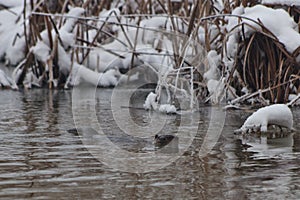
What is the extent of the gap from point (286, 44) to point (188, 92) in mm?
737

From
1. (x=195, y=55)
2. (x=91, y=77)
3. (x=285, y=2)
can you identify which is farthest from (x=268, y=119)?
(x=91, y=77)

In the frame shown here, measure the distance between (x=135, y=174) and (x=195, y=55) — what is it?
2474 mm

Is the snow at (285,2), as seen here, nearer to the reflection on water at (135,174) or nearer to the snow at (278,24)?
the snow at (278,24)

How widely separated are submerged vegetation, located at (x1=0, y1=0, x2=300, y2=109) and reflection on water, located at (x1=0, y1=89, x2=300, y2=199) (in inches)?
29.3

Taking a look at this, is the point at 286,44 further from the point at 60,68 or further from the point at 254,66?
the point at 60,68

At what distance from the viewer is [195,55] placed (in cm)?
498

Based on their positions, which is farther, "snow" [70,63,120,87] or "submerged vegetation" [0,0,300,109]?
"snow" [70,63,120,87]

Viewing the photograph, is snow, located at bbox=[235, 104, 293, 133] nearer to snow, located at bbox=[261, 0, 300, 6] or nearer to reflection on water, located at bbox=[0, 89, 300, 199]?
reflection on water, located at bbox=[0, 89, 300, 199]

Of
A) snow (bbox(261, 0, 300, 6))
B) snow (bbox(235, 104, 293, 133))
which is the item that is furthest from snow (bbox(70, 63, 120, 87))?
snow (bbox(235, 104, 293, 133))

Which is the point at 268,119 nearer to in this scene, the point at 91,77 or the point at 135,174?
the point at 135,174

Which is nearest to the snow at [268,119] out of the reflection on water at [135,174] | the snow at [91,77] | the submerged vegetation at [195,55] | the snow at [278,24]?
the reflection on water at [135,174]

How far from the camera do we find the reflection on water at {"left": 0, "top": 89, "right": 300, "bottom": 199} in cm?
232

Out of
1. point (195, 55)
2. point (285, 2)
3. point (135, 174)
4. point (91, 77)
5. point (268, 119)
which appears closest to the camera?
point (135, 174)

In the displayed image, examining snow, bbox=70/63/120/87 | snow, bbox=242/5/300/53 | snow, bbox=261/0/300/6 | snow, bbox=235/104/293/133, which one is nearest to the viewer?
snow, bbox=235/104/293/133
